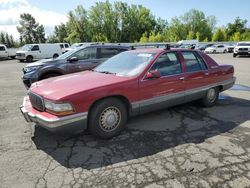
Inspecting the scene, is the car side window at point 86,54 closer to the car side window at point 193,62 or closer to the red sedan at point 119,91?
the red sedan at point 119,91

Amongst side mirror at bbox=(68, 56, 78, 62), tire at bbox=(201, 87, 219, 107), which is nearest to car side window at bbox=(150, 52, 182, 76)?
tire at bbox=(201, 87, 219, 107)

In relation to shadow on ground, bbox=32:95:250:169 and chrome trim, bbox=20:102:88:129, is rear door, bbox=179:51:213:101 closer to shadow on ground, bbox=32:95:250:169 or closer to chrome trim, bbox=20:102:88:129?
shadow on ground, bbox=32:95:250:169

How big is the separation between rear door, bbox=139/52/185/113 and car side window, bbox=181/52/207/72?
0.29 meters

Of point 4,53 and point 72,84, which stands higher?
point 72,84

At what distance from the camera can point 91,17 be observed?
71.5m

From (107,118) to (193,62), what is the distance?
2.66 meters

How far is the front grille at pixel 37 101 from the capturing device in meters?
3.97

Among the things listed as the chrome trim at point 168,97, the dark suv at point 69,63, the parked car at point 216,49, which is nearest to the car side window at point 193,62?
the chrome trim at point 168,97

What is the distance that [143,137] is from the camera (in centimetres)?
435

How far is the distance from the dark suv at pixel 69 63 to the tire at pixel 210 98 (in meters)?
4.23

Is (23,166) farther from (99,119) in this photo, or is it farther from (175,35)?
(175,35)

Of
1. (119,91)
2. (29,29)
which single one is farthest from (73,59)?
(29,29)

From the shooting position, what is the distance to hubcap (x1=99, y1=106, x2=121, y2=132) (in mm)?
4164

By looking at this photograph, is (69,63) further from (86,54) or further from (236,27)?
(236,27)
